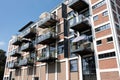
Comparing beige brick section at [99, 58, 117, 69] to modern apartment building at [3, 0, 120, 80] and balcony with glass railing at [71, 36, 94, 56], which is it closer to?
modern apartment building at [3, 0, 120, 80]

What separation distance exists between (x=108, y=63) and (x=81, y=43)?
463 centimetres

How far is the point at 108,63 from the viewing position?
16891mm

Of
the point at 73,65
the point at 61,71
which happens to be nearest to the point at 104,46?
the point at 73,65

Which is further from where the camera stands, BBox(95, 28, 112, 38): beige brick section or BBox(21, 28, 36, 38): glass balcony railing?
BBox(21, 28, 36, 38): glass balcony railing

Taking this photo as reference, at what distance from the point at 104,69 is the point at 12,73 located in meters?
27.8

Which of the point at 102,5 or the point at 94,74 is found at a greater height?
the point at 102,5

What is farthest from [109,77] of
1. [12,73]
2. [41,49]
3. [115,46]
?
[12,73]

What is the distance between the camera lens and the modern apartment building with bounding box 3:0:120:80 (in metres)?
17.3

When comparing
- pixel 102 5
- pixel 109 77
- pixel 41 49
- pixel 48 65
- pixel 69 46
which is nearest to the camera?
pixel 109 77

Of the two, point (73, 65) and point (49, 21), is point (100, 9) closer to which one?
point (73, 65)

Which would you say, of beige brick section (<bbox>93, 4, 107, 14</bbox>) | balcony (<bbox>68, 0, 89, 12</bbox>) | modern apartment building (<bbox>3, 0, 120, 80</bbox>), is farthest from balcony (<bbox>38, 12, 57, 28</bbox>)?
beige brick section (<bbox>93, 4, 107, 14</bbox>)

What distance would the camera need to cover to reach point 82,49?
18.2m

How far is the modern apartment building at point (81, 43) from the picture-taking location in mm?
17328

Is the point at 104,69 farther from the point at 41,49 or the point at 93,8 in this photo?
the point at 41,49
